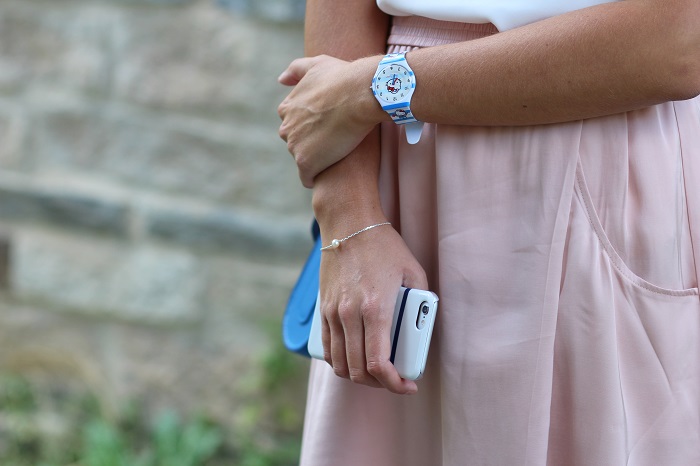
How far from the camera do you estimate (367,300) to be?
3.45ft

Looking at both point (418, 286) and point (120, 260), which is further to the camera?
point (120, 260)

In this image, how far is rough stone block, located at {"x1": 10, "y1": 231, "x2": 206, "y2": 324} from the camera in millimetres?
2488


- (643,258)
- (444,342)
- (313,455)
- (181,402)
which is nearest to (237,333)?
(181,402)

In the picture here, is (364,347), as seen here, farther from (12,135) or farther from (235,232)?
(12,135)

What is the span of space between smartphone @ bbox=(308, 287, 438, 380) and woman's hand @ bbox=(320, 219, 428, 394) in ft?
0.05

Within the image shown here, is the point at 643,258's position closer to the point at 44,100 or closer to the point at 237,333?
the point at 237,333

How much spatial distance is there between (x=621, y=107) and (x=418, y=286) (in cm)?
34

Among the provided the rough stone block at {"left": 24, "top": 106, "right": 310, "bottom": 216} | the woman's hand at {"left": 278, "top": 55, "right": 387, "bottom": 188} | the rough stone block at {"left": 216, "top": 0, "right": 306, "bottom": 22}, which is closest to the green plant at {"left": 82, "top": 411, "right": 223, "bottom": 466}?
the rough stone block at {"left": 24, "top": 106, "right": 310, "bottom": 216}

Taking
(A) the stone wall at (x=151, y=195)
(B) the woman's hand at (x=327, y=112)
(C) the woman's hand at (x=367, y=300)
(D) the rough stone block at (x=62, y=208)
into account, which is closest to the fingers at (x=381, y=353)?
(C) the woman's hand at (x=367, y=300)

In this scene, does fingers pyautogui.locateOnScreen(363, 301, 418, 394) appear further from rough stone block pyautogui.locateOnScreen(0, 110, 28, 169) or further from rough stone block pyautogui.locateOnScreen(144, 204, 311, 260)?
rough stone block pyautogui.locateOnScreen(0, 110, 28, 169)

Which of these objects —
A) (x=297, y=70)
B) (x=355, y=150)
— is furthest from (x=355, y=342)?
(x=297, y=70)

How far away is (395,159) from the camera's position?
1.19 metres

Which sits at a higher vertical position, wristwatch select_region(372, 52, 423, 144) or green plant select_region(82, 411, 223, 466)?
wristwatch select_region(372, 52, 423, 144)

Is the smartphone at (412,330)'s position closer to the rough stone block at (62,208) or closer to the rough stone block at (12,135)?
the rough stone block at (62,208)
